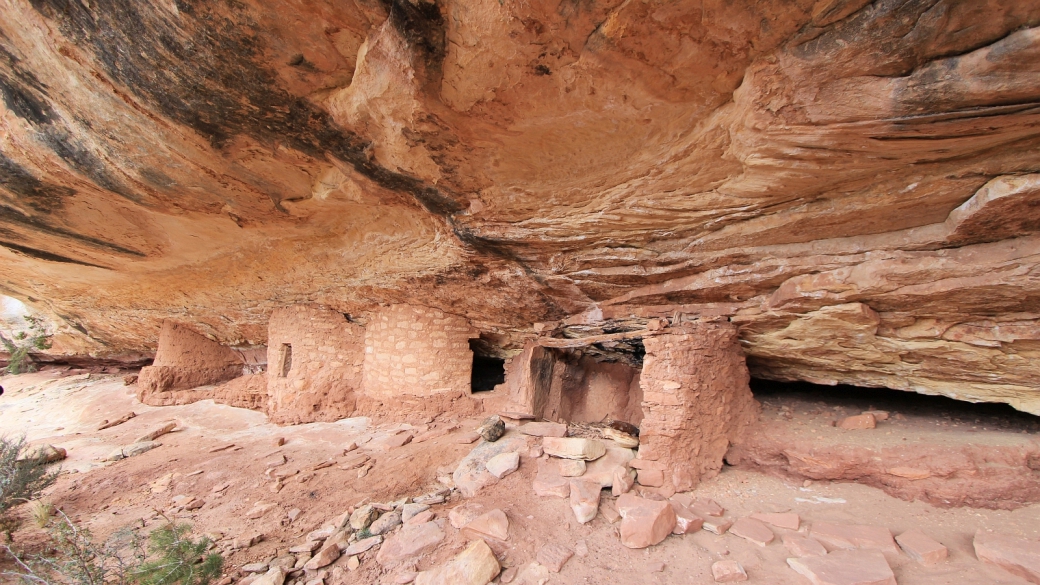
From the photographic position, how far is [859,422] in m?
4.08

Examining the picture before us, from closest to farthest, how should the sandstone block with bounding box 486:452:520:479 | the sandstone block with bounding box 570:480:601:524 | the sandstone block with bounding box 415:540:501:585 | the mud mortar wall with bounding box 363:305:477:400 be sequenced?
the sandstone block with bounding box 415:540:501:585 → the sandstone block with bounding box 570:480:601:524 → the sandstone block with bounding box 486:452:520:479 → the mud mortar wall with bounding box 363:305:477:400

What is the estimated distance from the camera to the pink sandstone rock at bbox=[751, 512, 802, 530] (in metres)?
3.06

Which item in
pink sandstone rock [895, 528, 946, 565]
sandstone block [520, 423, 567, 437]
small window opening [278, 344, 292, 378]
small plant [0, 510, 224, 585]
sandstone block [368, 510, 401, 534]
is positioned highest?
small window opening [278, 344, 292, 378]

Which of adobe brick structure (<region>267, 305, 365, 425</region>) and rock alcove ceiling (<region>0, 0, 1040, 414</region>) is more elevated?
rock alcove ceiling (<region>0, 0, 1040, 414</region>)

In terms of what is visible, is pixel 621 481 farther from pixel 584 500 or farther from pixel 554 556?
pixel 554 556

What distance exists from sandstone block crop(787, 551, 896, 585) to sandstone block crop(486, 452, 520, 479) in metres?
2.11

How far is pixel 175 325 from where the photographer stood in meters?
8.21

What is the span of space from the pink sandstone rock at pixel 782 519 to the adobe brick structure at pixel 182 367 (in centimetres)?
879

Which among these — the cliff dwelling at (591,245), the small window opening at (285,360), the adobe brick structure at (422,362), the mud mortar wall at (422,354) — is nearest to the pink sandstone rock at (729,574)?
the cliff dwelling at (591,245)

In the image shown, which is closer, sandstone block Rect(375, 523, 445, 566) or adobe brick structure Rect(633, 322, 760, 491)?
sandstone block Rect(375, 523, 445, 566)

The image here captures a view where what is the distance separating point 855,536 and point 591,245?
2.88 m

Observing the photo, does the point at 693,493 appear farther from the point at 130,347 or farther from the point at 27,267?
the point at 130,347

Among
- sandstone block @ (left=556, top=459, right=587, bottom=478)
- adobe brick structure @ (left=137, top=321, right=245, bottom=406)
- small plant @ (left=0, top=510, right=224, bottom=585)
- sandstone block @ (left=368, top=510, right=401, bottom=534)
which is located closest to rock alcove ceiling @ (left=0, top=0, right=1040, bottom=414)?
sandstone block @ (left=556, top=459, right=587, bottom=478)

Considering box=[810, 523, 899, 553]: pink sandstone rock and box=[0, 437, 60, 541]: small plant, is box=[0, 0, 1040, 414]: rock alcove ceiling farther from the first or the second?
box=[0, 437, 60, 541]: small plant
